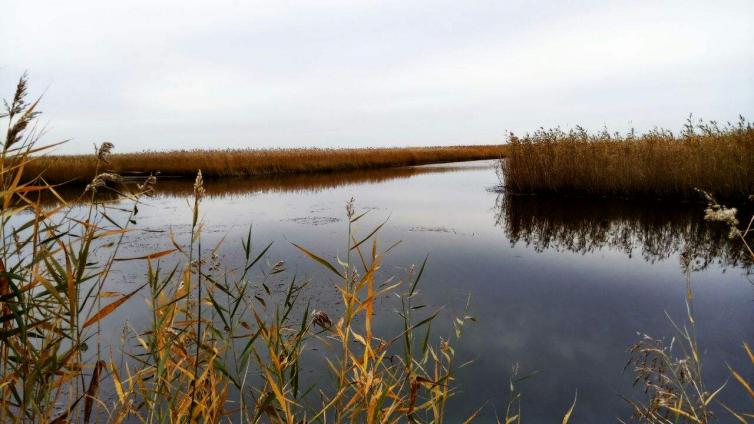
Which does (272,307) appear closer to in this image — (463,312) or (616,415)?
(463,312)

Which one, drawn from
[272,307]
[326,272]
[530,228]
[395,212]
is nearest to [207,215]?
[395,212]

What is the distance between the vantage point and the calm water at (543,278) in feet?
10.7

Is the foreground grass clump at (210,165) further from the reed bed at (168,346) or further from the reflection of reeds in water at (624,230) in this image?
the reed bed at (168,346)

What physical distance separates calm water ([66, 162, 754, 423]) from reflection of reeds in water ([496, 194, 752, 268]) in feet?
0.10

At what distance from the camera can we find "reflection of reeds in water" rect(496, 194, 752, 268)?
21.4 ft

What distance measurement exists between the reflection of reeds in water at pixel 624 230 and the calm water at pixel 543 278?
0.03 meters

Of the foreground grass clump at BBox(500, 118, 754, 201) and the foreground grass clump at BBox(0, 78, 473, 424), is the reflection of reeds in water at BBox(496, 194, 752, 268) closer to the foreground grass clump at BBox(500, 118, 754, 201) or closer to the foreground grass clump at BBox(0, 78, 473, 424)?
the foreground grass clump at BBox(500, 118, 754, 201)

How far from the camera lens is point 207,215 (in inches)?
403

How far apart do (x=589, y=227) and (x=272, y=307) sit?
6419 mm

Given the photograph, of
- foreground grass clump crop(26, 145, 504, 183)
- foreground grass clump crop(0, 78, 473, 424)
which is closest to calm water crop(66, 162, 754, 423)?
foreground grass clump crop(0, 78, 473, 424)

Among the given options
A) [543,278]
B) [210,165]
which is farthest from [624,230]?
[210,165]

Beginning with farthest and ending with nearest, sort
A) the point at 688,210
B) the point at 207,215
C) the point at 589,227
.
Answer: the point at 207,215, the point at 688,210, the point at 589,227

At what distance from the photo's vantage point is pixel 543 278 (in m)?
5.50

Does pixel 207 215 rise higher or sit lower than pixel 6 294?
lower
